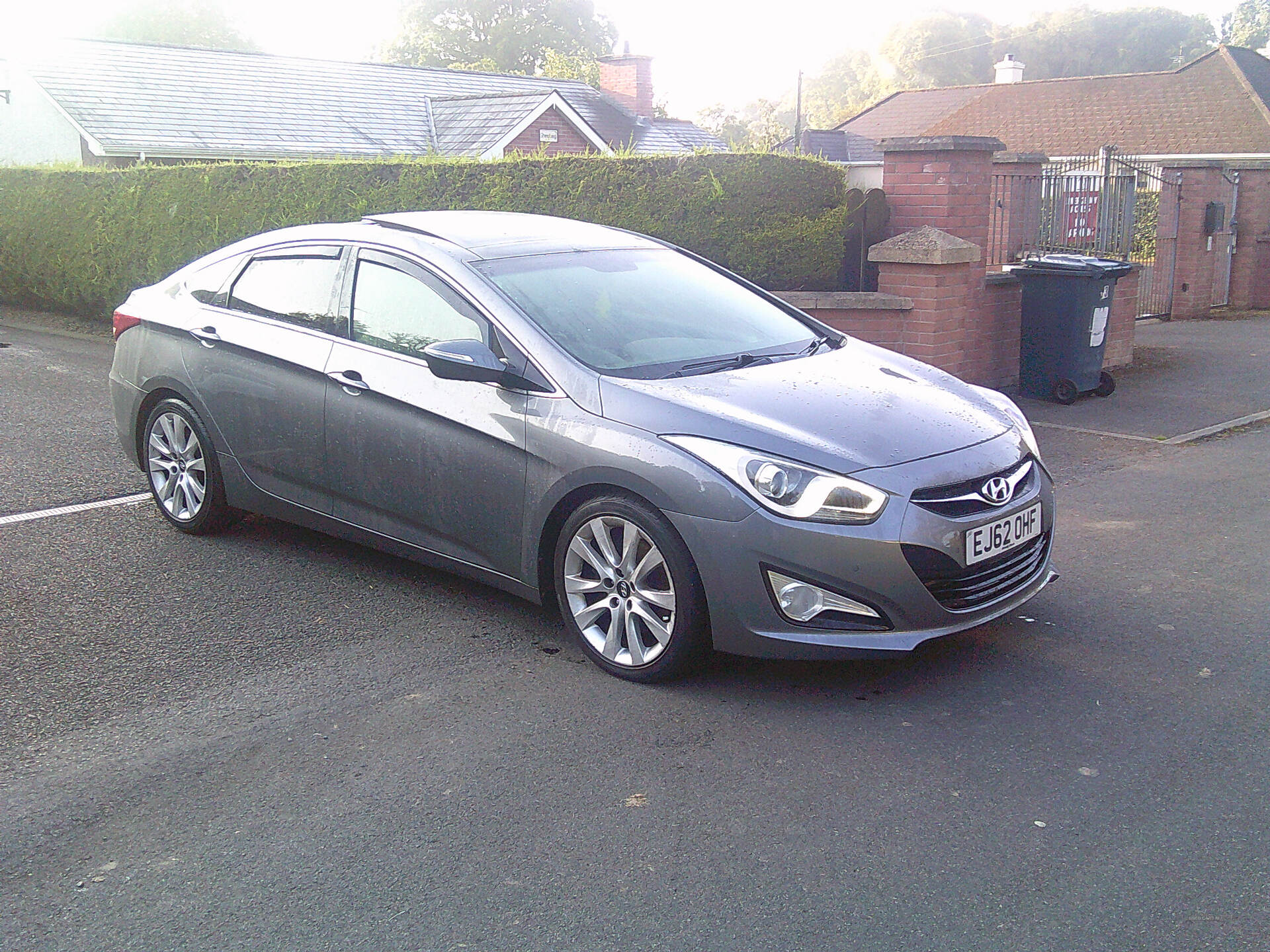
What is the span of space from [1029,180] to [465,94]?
76.3 ft

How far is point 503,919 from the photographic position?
118 inches

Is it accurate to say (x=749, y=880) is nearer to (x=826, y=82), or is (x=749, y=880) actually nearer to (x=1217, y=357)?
(x=1217, y=357)

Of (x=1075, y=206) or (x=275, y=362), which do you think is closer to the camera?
(x=275, y=362)

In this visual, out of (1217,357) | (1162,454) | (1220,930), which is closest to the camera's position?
(1220,930)

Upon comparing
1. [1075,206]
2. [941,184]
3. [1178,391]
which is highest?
[941,184]

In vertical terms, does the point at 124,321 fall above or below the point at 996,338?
above

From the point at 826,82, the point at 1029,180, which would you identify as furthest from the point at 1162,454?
the point at 826,82

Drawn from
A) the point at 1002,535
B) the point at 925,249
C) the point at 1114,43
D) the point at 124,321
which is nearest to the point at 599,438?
the point at 1002,535

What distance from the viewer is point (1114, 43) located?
86.1 metres

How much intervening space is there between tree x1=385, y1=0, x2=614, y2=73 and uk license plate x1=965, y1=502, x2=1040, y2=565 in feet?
262

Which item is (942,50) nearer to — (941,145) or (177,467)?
(941,145)

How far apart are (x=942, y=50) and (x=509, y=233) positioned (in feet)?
316

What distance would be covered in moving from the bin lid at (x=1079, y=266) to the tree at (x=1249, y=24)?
101626 mm

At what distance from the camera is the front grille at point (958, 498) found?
164 inches
